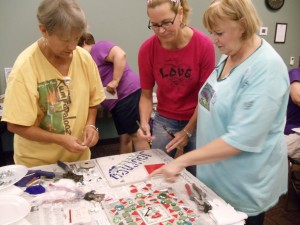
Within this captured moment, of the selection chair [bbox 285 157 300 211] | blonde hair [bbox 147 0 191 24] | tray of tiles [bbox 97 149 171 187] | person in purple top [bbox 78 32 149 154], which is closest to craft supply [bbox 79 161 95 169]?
tray of tiles [bbox 97 149 171 187]

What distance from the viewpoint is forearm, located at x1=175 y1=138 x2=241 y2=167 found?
0.93 meters

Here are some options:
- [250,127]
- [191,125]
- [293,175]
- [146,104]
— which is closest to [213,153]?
[250,127]

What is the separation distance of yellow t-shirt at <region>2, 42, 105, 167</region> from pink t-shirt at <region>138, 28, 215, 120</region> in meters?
0.33

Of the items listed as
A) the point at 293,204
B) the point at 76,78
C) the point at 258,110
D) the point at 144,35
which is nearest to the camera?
the point at 258,110

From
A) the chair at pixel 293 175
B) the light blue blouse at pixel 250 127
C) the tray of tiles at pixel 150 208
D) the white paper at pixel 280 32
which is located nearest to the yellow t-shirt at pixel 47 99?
the tray of tiles at pixel 150 208


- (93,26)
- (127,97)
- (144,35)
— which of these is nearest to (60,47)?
(127,97)

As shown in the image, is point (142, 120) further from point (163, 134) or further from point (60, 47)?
point (60, 47)

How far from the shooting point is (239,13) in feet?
2.98

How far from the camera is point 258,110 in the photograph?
2.87ft

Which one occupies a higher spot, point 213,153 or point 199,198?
→ point 213,153

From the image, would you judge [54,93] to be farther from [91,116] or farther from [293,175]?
[293,175]

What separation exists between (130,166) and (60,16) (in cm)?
65

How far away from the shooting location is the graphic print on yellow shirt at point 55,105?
44.9 inches

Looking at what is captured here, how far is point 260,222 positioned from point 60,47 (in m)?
1.02
